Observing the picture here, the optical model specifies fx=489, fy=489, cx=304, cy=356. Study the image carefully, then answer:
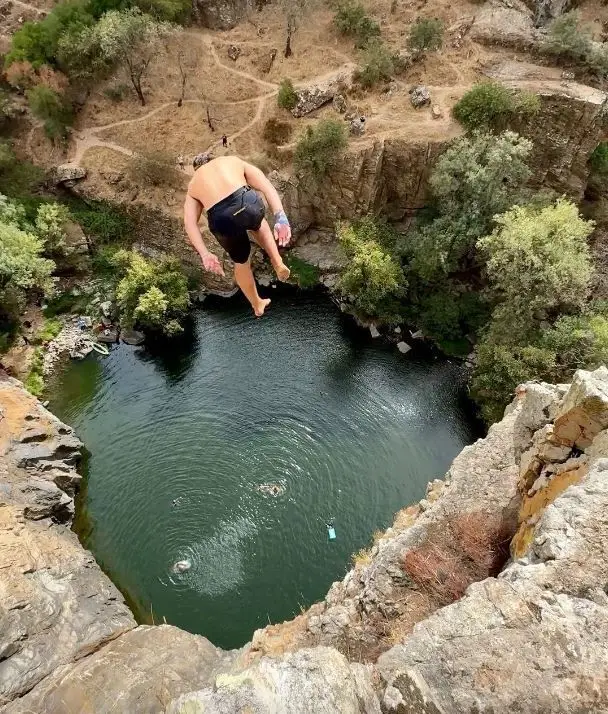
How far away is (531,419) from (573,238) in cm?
1293

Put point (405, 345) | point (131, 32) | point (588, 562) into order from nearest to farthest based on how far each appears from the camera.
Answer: point (588, 562) → point (405, 345) → point (131, 32)

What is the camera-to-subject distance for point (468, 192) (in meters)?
23.6

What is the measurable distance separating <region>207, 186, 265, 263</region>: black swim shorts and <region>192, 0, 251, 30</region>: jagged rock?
102ft

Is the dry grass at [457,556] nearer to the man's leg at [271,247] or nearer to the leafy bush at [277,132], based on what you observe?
the man's leg at [271,247]

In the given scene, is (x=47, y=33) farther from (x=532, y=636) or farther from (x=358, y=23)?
(x=532, y=636)

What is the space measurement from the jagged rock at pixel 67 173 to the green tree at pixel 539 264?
23124 mm

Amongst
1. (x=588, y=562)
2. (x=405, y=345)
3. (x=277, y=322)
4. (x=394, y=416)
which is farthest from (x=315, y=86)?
(x=588, y=562)

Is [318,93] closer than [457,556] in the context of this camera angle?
No

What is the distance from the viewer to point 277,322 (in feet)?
87.7

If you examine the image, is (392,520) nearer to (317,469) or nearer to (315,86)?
(317,469)

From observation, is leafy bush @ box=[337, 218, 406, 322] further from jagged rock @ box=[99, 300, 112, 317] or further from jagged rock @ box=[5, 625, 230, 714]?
jagged rock @ box=[5, 625, 230, 714]

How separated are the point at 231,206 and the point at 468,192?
19091 mm

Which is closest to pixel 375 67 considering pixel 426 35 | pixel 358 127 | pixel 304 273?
pixel 426 35

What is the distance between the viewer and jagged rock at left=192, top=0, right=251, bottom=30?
31.7m
